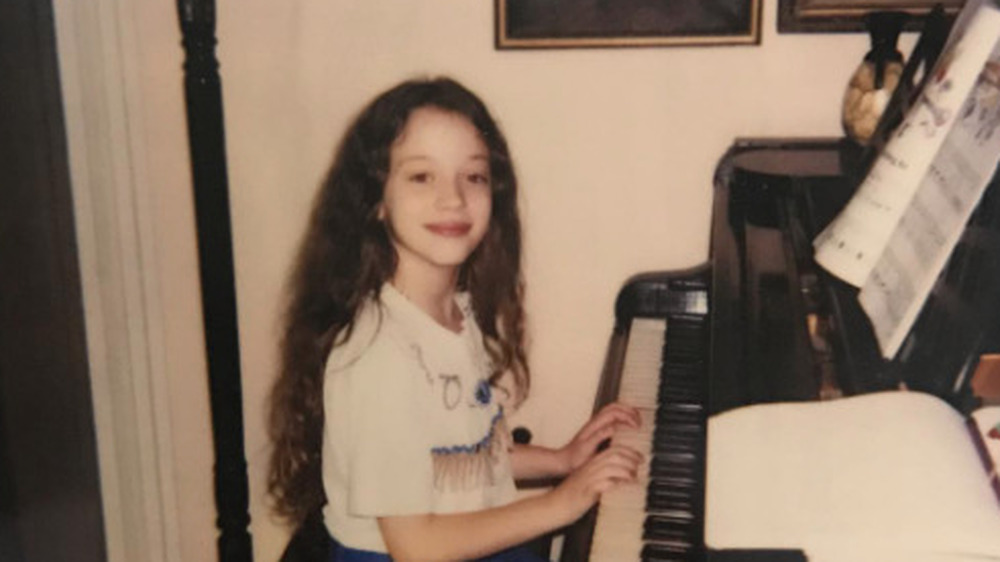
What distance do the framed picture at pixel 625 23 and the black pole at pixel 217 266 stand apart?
0.57m

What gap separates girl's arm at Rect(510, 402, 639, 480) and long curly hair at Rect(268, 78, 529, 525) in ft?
0.53

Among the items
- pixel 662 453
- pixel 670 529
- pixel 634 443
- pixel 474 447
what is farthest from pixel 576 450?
pixel 670 529

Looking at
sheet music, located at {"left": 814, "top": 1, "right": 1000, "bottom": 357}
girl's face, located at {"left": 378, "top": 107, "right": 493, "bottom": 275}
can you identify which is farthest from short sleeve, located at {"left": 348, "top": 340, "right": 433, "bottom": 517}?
sheet music, located at {"left": 814, "top": 1, "right": 1000, "bottom": 357}

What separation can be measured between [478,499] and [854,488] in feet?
2.50

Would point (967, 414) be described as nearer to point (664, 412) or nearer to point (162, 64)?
point (664, 412)

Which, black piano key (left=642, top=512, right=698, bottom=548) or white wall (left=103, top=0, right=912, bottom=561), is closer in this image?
black piano key (left=642, top=512, right=698, bottom=548)

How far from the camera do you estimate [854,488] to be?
2.15ft

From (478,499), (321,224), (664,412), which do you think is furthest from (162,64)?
(664,412)

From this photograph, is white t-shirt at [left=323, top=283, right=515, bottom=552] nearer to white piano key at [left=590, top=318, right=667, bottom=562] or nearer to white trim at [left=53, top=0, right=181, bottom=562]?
white piano key at [left=590, top=318, right=667, bottom=562]

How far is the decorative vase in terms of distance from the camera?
4.99ft

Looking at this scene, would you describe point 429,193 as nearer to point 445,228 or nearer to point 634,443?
point 445,228

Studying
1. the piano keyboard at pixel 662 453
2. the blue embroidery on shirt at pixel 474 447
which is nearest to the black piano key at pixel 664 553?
the piano keyboard at pixel 662 453

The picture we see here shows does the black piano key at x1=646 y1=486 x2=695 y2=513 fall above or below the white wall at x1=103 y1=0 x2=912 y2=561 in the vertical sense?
below

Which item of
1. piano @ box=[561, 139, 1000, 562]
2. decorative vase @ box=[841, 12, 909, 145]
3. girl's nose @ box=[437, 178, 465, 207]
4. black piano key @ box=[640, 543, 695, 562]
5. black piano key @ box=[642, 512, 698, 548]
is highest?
decorative vase @ box=[841, 12, 909, 145]
